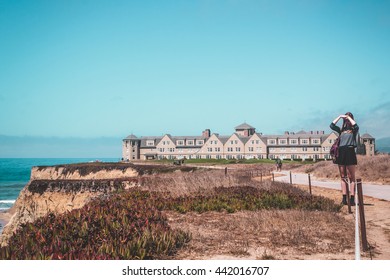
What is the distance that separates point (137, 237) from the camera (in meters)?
6.29

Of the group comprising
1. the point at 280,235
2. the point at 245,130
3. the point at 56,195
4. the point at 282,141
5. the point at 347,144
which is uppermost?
the point at 245,130

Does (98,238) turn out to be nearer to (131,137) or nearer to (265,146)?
(265,146)

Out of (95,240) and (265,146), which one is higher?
(265,146)

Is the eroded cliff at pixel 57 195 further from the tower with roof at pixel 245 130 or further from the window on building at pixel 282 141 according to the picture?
the tower with roof at pixel 245 130

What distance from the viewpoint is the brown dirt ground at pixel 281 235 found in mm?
5914

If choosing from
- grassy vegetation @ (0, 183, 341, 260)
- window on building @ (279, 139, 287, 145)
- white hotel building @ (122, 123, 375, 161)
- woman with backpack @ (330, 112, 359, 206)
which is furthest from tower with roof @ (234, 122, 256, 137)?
grassy vegetation @ (0, 183, 341, 260)

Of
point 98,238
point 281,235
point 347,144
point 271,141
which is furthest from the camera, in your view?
point 271,141

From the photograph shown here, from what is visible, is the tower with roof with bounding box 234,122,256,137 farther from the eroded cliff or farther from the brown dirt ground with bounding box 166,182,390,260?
the brown dirt ground with bounding box 166,182,390,260

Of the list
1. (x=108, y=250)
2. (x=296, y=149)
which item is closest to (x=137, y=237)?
(x=108, y=250)

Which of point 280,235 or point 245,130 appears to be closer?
point 280,235

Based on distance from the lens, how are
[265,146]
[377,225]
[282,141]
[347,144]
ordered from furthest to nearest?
[282,141] < [265,146] < [347,144] < [377,225]

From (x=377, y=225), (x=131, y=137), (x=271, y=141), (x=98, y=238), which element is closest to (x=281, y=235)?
(x=377, y=225)

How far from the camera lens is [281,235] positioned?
23.3 ft
